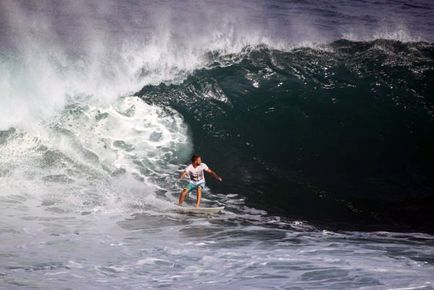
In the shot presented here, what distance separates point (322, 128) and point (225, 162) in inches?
104

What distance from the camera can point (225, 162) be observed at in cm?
1333

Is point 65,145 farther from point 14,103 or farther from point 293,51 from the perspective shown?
point 293,51

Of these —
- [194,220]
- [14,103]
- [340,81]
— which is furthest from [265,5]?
[194,220]

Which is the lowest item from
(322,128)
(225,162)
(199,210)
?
(199,210)

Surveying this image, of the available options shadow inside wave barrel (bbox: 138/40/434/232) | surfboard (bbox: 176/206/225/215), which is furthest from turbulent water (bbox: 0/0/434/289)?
surfboard (bbox: 176/206/225/215)

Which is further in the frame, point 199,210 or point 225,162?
point 225,162

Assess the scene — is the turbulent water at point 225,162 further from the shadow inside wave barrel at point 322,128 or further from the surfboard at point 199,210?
the surfboard at point 199,210

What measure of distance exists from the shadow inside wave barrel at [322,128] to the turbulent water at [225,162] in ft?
0.15

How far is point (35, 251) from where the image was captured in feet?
26.0

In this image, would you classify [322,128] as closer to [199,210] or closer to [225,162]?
[225,162]

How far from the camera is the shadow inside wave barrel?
11578 mm

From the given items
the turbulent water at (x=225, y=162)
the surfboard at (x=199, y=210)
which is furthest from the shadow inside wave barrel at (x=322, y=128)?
the surfboard at (x=199, y=210)

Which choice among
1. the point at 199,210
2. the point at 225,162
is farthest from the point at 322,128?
the point at 199,210

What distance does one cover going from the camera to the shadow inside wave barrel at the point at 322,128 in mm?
11578
